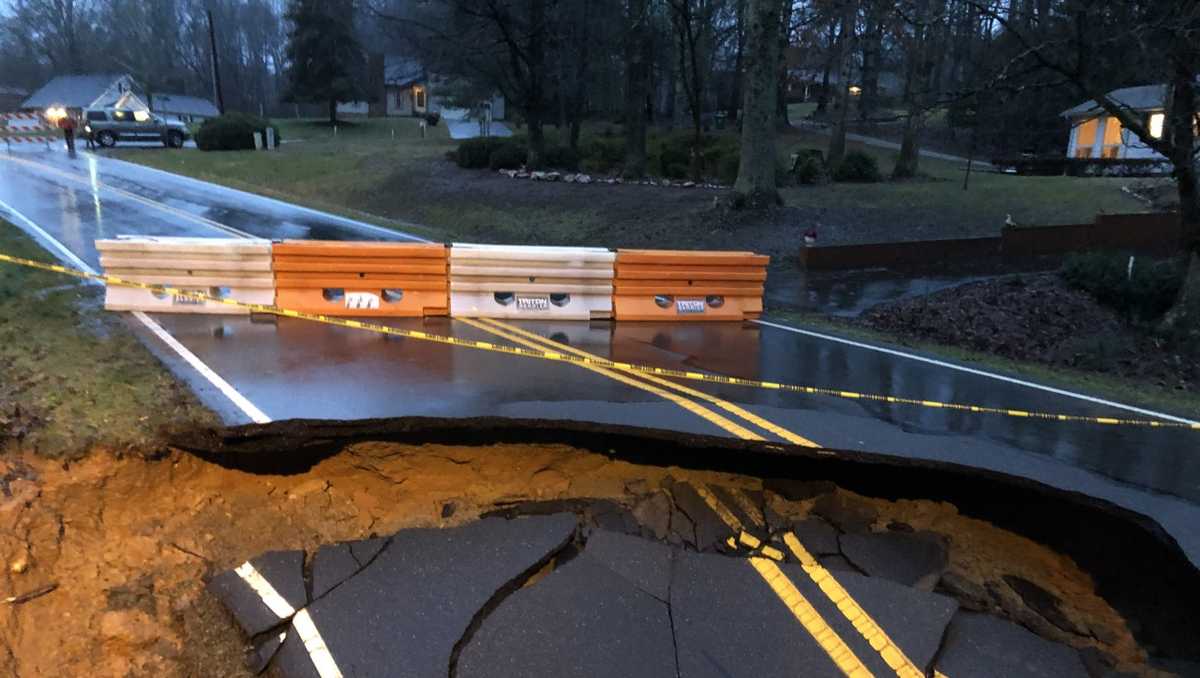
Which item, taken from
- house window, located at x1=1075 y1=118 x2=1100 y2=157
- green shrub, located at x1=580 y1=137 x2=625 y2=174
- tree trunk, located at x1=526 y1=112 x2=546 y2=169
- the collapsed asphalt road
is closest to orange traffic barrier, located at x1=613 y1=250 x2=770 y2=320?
the collapsed asphalt road

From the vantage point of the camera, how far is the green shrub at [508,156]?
2659cm

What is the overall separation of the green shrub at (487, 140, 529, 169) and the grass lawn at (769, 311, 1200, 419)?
16.8 m

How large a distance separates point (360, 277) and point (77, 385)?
366 cm

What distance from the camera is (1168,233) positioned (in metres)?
18.0

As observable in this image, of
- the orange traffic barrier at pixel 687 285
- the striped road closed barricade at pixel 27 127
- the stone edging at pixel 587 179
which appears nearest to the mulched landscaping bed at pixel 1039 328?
the orange traffic barrier at pixel 687 285

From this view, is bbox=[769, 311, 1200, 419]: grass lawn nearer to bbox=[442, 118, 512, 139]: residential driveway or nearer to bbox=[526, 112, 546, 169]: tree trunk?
bbox=[526, 112, 546, 169]: tree trunk

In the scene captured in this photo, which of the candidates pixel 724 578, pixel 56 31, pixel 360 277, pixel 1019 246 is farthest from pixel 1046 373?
pixel 56 31

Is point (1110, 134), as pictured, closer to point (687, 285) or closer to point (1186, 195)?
point (1186, 195)

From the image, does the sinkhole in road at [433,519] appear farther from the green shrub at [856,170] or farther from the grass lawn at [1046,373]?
the green shrub at [856,170]

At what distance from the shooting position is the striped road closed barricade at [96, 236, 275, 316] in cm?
915

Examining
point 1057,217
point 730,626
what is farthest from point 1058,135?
point 730,626

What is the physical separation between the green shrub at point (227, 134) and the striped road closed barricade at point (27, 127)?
7.82m

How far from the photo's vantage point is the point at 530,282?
388 inches

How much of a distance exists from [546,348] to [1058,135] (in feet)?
158
